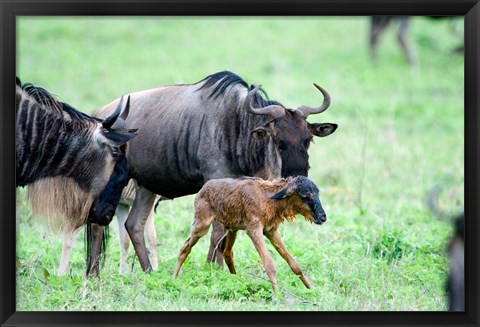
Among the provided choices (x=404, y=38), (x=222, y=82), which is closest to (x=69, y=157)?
(x=222, y=82)

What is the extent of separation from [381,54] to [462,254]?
16234 mm

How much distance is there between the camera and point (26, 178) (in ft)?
25.6

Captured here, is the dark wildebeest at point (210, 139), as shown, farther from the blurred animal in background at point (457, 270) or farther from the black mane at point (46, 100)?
the blurred animal in background at point (457, 270)

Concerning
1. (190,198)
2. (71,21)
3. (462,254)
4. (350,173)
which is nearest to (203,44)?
(71,21)

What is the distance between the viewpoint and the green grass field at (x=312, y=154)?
7434mm

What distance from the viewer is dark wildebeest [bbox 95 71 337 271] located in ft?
25.1

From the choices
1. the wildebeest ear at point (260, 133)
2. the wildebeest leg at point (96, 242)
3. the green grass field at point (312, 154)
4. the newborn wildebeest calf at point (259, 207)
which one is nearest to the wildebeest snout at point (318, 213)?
the newborn wildebeest calf at point (259, 207)

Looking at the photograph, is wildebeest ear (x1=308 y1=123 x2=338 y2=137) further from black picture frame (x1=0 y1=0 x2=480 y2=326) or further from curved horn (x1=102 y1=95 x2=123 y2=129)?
black picture frame (x1=0 y1=0 x2=480 y2=326)

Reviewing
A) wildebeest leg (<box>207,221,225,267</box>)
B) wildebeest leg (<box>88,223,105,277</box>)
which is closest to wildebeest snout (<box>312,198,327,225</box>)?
wildebeest leg (<box>207,221,225,267</box>)

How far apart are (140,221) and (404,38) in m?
14.4

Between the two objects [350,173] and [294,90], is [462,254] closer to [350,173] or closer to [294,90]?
[350,173]

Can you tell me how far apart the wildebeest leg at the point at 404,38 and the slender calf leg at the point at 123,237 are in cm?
1350
